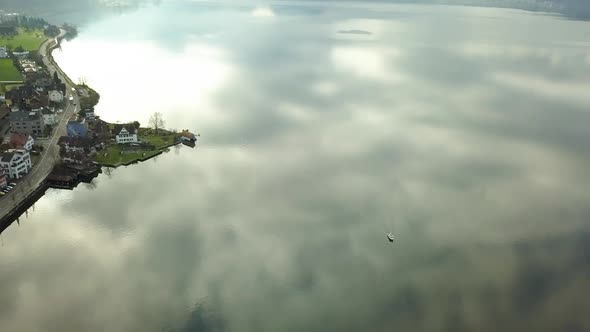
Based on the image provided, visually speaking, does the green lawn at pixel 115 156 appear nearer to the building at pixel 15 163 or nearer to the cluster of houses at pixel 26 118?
the cluster of houses at pixel 26 118

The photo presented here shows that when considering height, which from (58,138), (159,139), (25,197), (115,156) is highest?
(58,138)

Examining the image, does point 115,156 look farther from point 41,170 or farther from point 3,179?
point 3,179

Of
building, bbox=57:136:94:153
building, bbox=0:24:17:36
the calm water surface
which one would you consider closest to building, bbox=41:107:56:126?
building, bbox=57:136:94:153

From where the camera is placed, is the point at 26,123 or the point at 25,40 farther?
the point at 25,40

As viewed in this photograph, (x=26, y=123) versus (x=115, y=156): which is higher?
(x=26, y=123)

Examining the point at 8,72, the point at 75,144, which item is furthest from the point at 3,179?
the point at 8,72

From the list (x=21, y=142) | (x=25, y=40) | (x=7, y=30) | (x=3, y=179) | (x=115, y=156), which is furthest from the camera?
(x=7, y=30)

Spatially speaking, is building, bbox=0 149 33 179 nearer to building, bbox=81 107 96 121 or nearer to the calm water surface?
the calm water surface

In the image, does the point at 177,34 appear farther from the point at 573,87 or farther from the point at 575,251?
the point at 575,251

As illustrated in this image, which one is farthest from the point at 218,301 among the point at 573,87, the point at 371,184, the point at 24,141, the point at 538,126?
the point at 573,87
